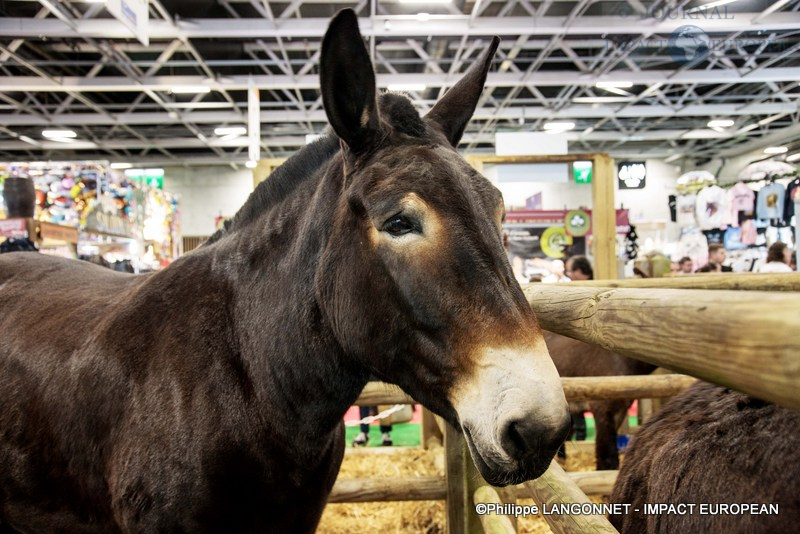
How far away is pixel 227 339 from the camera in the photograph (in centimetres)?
182

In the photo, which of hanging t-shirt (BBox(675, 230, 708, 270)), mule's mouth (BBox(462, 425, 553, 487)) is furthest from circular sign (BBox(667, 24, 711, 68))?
mule's mouth (BBox(462, 425, 553, 487))

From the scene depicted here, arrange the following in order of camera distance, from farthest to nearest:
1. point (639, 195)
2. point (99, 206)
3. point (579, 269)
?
1. point (639, 195)
2. point (99, 206)
3. point (579, 269)

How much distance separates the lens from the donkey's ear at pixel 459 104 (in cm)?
185

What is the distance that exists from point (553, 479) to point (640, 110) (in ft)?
57.6

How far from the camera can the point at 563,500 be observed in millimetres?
1608

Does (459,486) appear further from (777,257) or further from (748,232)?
(748,232)

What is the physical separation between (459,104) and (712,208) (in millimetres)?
13007

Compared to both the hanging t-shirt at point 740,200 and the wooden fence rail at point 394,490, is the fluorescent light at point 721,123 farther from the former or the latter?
the wooden fence rail at point 394,490

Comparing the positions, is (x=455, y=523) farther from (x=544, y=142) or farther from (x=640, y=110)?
(x=640, y=110)

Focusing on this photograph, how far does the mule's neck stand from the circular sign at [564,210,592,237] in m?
8.45

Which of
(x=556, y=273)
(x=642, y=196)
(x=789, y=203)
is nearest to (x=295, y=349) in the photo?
(x=556, y=273)

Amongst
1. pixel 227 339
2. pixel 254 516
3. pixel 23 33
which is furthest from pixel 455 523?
pixel 23 33

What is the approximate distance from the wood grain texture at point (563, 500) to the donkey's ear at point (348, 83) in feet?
3.97

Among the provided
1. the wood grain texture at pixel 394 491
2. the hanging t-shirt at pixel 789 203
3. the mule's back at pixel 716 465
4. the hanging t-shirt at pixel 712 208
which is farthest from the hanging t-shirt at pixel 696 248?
the mule's back at pixel 716 465
